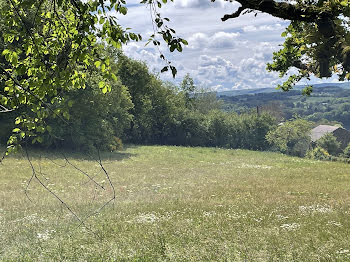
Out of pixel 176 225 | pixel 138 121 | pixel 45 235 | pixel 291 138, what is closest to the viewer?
pixel 45 235

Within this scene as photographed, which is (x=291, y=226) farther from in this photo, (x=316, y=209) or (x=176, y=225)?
(x=316, y=209)

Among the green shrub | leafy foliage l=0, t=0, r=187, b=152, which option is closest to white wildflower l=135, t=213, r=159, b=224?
leafy foliage l=0, t=0, r=187, b=152

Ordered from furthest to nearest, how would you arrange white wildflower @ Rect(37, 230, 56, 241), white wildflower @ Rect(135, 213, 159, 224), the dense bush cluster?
the dense bush cluster < white wildflower @ Rect(135, 213, 159, 224) < white wildflower @ Rect(37, 230, 56, 241)

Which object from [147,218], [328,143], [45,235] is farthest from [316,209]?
[328,143]

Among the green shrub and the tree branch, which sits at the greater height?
the tree branch

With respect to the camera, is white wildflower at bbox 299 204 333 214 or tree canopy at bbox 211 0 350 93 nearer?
tree canopy at bbox 211 0 350 93

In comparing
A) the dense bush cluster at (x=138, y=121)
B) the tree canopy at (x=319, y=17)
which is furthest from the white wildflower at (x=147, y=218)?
the dense bush cluster at (x=138, y=121)

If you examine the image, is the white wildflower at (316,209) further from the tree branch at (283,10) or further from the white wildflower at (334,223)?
the tree branch at (283,10)

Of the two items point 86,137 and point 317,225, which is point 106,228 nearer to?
point 317,225

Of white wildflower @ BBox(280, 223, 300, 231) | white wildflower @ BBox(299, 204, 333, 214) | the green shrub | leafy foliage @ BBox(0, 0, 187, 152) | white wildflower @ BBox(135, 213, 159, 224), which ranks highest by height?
leafy foliage @ BBox(0, 0, 187, 152)

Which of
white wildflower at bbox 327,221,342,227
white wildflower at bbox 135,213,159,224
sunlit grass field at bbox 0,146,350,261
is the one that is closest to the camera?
sunlit grass field at bbox 0,146,350,261

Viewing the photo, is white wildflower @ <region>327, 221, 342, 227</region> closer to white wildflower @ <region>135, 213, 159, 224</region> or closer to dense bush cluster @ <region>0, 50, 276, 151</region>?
white wildflower @ <region>135, 213, 159, 224</region>

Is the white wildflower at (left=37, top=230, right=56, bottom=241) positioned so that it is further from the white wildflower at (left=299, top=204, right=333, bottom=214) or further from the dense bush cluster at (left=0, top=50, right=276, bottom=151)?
the dense bush cluster at (left=0, top=50, right=276, bottom=151)

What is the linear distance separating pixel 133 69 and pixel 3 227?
189 feet
